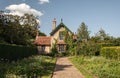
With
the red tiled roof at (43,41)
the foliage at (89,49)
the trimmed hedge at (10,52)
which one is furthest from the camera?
the red tiled roof at (43,41)

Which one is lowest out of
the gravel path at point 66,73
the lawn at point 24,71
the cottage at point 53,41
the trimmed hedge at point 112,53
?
the gravel path at point 66,73

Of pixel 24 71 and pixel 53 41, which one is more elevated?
pixel 53 41

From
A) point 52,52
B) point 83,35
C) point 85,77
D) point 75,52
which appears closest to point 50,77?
point 85,77

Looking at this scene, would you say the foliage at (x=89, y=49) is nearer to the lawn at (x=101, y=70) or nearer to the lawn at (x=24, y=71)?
the lawn at (x=101, y=70)

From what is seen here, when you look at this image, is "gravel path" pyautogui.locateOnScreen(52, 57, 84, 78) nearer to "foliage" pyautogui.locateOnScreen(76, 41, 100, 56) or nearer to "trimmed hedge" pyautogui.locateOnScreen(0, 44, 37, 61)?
"trimmed hedge" pyautogui.locateOnScreen(0, 44, 37, 61)

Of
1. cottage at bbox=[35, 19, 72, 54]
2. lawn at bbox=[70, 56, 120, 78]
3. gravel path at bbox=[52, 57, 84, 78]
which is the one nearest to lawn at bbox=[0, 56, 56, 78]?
gravel path at bbox=[52, 57, 84, 78]

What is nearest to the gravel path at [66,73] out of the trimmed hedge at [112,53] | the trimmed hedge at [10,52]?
the trimmed hedge at [10,52]

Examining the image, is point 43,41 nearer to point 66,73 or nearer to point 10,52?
point 10,52

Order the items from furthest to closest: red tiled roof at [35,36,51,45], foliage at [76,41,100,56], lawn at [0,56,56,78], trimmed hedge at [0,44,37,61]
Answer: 1. red tiled roof at [35,36,51,45]
2. foliage at [76,41,100,56]
3. trimmed hedge at [0,44,37,61]
4. lawn at [0,56,56,78]

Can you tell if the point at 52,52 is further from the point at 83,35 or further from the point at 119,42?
the point at 83,35

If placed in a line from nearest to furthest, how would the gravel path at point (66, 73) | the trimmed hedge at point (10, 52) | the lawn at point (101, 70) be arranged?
the lawn at point (101, 70) → the gravel path at point (66, 73) → the trimmed hedge at point (10, 52)

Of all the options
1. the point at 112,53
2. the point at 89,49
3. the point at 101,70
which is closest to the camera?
the point at 101,70

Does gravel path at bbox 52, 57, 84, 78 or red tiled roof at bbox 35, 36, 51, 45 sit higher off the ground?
red tiled roof at bbox 35, 36, 51, 45

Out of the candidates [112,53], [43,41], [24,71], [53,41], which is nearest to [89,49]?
[112,53]
